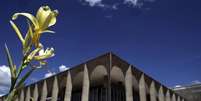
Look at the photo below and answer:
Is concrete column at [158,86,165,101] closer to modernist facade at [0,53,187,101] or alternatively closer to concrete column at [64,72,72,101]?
modernist facade at [0,53,187,101]

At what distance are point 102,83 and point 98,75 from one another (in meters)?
1.67

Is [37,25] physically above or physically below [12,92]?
above

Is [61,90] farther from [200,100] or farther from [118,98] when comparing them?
[200,100]

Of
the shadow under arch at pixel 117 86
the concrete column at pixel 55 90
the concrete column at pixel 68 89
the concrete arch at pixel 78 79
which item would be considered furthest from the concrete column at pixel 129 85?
the concrete column at pixel 55 90

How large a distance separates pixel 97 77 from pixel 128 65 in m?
3.81

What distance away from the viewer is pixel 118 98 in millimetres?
29844

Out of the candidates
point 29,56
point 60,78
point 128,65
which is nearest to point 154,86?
point 128,65

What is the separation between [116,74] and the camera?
2819 centimetres

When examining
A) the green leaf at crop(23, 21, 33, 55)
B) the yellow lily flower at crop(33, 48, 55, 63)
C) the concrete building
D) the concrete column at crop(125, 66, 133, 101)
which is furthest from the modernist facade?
the green leaf at crop(23, 21, 33, 55)

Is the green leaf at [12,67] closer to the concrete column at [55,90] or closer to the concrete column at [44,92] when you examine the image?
the concrete column at [55,90]

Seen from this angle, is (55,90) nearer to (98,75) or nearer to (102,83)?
(98,75)

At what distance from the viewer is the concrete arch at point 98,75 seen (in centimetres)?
2646

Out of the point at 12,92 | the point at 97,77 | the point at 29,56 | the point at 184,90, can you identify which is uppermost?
the point at 184,90

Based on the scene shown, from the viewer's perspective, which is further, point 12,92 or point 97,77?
point 97,77
